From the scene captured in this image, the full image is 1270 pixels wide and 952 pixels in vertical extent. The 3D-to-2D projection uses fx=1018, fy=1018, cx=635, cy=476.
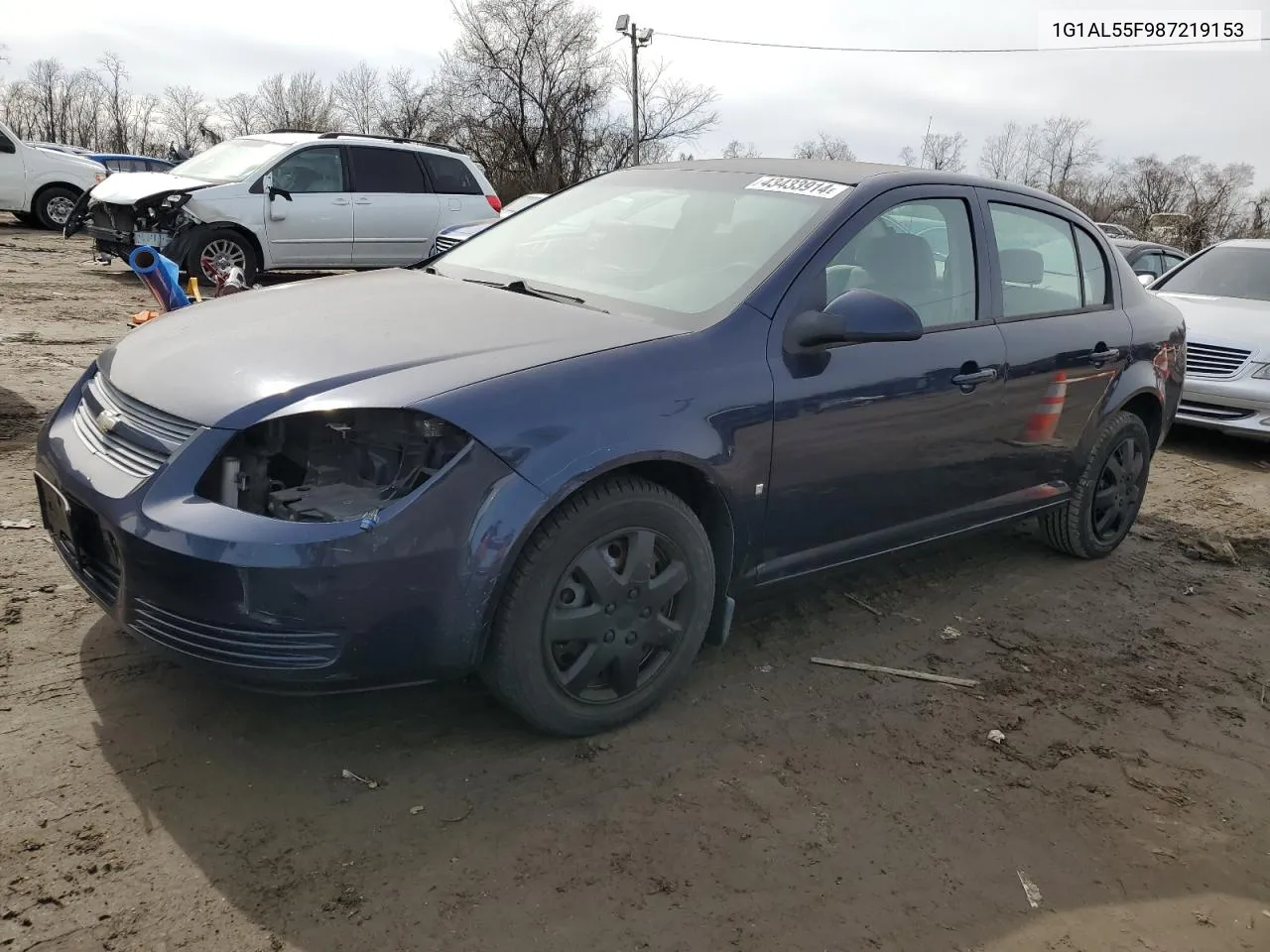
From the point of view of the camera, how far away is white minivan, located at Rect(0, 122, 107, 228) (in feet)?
52.0

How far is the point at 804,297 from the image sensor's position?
316 centimetres

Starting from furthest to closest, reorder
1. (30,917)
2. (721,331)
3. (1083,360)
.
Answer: (1083,360)
(721,331)
(30,917)

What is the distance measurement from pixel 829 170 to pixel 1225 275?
22.0 ft

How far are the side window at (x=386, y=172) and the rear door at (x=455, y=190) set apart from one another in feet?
0.64

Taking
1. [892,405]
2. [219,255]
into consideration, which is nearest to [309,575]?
[892,405]

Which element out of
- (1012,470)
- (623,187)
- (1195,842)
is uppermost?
(623,187)

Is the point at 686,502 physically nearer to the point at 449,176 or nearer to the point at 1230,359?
the point at 1230,359

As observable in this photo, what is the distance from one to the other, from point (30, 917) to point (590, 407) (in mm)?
1658

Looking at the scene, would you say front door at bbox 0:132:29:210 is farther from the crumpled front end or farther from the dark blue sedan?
the dark blue sedan

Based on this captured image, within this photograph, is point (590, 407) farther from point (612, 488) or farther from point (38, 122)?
point (38, 122)

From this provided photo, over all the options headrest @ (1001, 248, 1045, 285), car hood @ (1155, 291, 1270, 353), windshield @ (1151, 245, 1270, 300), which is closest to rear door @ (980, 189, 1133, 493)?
headrest @ (1001, 248, 1045, 285)

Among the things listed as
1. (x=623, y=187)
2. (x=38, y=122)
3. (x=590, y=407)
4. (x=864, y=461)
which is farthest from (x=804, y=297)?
(x=38, y=122)

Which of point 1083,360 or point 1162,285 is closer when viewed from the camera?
point 1083,360

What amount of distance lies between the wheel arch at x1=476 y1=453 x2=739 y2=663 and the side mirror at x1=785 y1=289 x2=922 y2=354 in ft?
1.68
